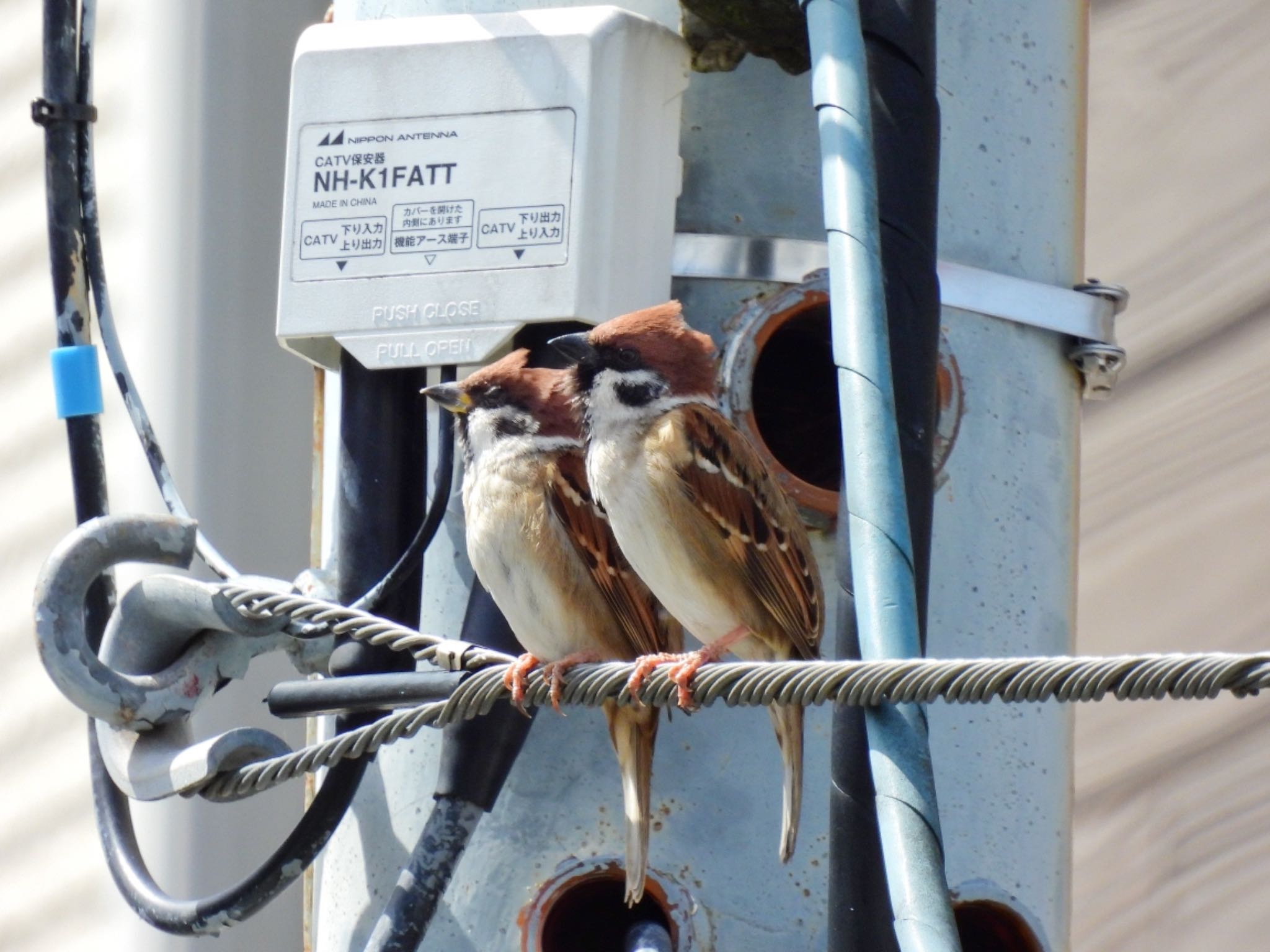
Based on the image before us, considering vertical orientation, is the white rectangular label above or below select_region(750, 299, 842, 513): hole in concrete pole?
above

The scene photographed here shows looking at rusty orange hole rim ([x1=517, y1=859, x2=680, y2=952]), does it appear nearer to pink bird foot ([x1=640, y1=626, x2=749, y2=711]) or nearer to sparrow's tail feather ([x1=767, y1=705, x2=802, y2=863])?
sparrow's tail feather ([x1=767, y1=705, x2=802, y2=863])

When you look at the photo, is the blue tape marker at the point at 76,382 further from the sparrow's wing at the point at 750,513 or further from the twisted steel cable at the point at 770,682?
the sparrow's wing at the point at 750,513

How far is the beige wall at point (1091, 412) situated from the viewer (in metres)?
6.29

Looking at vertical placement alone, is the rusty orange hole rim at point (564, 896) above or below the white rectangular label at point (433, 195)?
below

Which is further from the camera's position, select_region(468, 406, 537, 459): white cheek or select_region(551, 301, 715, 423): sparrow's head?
select_region(468, 406, 537, 459): white cheek

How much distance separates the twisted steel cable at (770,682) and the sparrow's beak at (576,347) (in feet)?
1.96

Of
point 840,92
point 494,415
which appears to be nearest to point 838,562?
point 840,92

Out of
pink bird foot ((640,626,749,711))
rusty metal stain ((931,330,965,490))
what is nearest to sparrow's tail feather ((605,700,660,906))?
pink bird foot ((640,626,749,711))

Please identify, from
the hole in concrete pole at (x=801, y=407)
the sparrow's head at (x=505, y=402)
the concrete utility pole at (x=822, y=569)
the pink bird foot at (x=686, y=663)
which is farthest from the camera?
the hole in concrete pole at (x=801, y=407)

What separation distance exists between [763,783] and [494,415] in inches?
31.2

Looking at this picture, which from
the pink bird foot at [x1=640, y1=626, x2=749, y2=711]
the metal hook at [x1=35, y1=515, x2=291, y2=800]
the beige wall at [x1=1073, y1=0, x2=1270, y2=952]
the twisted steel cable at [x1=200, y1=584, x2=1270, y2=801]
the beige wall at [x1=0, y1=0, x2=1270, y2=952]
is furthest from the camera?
the beige wall at [x1=1073, y1=0, x2=1270, y2=952]

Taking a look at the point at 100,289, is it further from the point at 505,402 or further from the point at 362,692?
the point at 362,692

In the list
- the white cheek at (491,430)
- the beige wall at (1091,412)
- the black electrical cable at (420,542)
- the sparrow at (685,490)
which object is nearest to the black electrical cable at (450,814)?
the black electrical cable at (420,542)

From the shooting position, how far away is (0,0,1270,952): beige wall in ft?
20.6
